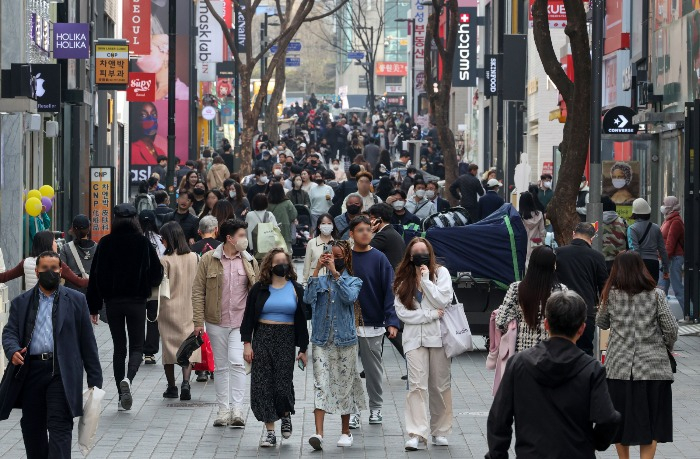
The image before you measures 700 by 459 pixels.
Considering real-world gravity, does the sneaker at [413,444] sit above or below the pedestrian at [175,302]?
below

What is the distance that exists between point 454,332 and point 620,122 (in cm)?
1409

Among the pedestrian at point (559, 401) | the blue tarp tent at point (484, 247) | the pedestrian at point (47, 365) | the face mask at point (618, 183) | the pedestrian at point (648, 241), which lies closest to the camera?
the pedestrian at point (559, 401)

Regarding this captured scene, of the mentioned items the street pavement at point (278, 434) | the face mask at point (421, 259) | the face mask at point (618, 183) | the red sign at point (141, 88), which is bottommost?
the street pavement at point (278, 434)

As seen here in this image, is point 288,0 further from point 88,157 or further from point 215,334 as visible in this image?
point 215,334

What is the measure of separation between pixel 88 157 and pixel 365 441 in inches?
866

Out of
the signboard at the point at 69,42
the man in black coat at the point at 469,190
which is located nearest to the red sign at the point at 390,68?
the man in black coat at the point at 469,190

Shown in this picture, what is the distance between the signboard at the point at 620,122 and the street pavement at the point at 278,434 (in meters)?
9.38

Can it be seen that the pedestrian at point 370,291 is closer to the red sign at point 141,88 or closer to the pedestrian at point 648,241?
the pedestrian at point 648,241

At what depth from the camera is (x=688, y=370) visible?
1628 cm

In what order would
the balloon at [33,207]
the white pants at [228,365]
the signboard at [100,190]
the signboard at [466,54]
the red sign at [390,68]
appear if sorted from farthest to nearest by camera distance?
the red sign at [390,68] < the signboard at [466,54] < the signboard at [100,190] < the balloon at [33,207] < the white pants at [228,365]

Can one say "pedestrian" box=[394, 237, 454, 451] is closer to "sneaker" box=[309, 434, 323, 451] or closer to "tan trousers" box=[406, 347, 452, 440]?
"tan trousers" box=[406, 347, 452, 440]

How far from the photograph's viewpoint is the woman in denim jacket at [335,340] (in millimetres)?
11602

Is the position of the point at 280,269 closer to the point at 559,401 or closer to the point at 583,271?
the point at 583,271

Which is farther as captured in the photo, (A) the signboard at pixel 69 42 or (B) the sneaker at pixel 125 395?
(A) the signboard at pixel 69 42
